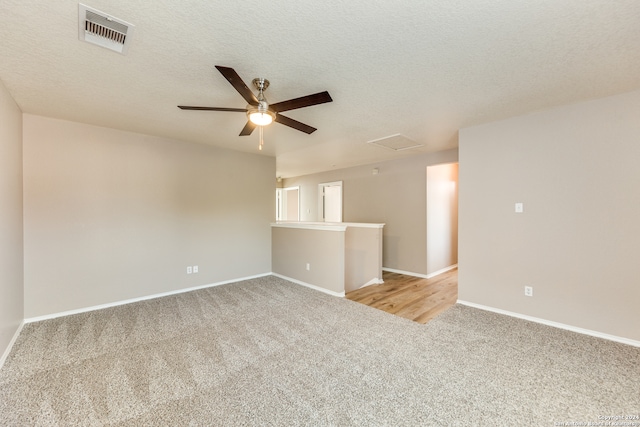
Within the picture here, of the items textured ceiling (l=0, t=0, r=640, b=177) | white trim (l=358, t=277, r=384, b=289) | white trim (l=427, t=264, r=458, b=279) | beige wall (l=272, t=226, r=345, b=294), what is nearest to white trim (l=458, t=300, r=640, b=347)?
white trim (l=358, t=277, r=384, b=289)

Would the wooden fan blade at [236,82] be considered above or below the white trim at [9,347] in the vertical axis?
above

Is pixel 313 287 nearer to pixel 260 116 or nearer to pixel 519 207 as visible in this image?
pixel 260 116

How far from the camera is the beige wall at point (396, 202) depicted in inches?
193

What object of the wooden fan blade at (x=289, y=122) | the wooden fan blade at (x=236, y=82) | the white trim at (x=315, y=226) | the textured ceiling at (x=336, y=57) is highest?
the textured ceiling at (x=336, y=57)

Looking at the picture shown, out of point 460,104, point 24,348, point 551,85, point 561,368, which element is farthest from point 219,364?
point 551,85

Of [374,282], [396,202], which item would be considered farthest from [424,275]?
[396,202]

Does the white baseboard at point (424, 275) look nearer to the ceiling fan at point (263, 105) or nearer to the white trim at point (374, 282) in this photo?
the white trim at point (374, 282)

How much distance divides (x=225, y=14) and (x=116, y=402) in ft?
8.43

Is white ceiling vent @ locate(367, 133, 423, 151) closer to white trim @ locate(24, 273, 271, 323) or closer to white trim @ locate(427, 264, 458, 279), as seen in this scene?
white trim @ locate(427, 264, 458, 279)

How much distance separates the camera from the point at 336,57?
1845mm

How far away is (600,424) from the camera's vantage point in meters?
1.49

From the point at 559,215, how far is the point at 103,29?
14.2ft

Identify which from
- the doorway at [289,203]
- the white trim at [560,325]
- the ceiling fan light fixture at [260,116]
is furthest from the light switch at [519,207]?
the doorway at [289,203]

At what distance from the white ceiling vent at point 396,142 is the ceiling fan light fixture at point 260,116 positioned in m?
2.20
